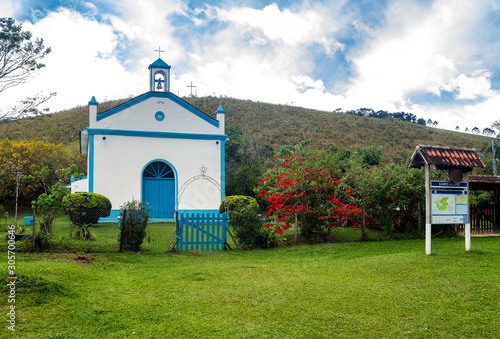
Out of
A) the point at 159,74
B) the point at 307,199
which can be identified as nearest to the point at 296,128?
the point at 159,74

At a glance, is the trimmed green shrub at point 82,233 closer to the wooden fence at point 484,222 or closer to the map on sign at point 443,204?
the map on sign at point 443,204

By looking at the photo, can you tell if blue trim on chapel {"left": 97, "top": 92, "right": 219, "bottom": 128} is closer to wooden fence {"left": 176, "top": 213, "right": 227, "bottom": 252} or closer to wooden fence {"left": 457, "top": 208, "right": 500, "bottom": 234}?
wooden fence {"left": 176, "top": 213, "right": 227, "bottom": 252}

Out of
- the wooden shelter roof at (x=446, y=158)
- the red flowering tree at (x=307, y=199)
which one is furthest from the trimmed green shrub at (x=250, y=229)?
the wooden shelter roof at (x=446, y=158)

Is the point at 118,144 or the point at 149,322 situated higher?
the point at 118,144

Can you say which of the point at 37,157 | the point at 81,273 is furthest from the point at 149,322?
the point at 37,157

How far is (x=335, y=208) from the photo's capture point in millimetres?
10617

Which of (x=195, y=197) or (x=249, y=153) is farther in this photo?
(x=249, y=153)

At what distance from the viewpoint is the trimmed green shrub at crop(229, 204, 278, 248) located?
33.4 ft

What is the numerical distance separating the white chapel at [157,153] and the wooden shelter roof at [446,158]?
9836mm

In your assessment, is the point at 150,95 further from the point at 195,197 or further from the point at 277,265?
the point at 277,265

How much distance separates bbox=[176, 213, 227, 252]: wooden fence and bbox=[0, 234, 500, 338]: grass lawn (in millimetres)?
1676

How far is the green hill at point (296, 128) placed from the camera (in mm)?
40031

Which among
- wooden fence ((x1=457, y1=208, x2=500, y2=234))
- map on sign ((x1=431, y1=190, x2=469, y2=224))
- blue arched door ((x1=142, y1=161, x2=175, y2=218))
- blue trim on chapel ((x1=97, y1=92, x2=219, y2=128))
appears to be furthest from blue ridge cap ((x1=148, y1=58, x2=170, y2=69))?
wooden fence ((x1=457, y1=208, x2=500, y2=234))

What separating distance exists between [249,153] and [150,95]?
12031 mm
